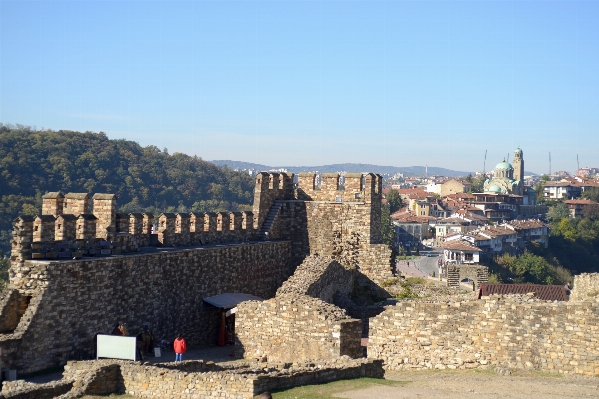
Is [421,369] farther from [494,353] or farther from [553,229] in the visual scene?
[553,229]

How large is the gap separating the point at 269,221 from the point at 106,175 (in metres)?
70.7

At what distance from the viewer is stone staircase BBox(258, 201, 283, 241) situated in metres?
25.4

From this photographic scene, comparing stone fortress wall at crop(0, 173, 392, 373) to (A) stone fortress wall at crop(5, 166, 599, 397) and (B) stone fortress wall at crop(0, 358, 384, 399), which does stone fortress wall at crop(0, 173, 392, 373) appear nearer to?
(A) stone fortress wall at crop(5, 166, 599, 397)

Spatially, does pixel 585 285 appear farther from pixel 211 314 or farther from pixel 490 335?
pixel 211 314

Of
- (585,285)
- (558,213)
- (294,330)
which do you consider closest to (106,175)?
(585,285)

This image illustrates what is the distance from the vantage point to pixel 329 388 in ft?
45.6

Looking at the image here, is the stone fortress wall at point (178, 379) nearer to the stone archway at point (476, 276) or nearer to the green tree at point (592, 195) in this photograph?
the stone archway at point (476, 276)

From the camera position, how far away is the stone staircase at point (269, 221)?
83.3 feet

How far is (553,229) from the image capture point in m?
134

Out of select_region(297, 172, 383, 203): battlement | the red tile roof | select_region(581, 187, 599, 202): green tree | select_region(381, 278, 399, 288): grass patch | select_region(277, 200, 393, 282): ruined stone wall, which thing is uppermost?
select_region(297, 172, 383, 203): battlement

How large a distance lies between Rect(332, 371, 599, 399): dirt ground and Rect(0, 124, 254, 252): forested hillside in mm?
55234

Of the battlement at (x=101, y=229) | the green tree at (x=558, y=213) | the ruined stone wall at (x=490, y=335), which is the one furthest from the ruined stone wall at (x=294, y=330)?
the green tree at (x=558, y=213)

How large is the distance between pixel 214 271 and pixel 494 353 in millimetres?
8061

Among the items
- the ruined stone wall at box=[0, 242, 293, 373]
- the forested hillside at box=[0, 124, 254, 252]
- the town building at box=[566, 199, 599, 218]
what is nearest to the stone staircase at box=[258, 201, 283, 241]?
the ruined stone wall at box=[0, 242, 293, 373]
